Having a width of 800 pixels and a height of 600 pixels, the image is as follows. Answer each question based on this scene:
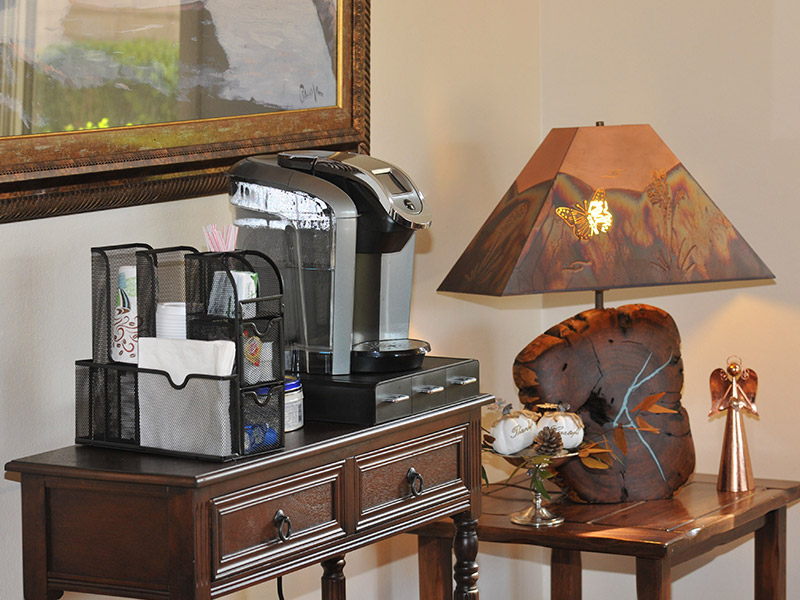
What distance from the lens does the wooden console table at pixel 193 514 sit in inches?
52.0

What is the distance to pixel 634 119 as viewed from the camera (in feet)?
9.30

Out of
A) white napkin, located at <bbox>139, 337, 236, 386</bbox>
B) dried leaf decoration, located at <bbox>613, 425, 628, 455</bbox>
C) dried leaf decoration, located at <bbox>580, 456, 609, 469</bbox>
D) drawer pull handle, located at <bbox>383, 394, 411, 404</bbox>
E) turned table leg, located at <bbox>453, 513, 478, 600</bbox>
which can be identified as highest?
white napkin, located at <bbox>139, 337, 236, 386</bbox>

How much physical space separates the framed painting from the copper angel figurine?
A: 95cm

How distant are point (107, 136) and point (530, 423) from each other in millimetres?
943

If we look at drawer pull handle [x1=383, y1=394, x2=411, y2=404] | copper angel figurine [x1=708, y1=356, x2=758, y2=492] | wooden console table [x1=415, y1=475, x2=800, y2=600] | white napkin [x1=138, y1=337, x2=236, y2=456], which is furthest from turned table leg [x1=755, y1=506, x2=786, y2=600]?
white napkin [x1=138, y1=337, x2=236, y2=456]

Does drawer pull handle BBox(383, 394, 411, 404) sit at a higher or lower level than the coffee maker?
lower

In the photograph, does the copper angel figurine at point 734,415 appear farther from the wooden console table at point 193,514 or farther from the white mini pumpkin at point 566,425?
the wooden console table at point 193,514

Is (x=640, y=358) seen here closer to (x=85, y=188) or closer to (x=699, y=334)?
(x=699, y=334)

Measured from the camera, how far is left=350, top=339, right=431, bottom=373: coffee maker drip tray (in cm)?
172

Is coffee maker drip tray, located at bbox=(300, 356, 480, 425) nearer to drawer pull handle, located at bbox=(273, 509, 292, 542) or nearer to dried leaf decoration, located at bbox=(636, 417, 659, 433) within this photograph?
drawer pull handle, located at bbox=(273, 509, 292, 542)

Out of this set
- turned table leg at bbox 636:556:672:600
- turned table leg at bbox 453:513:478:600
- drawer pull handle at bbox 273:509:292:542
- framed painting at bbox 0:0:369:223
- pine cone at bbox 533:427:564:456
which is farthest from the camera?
pine cone at bbox 533:427:564:456

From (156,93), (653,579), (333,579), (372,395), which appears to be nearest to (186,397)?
(372,395)

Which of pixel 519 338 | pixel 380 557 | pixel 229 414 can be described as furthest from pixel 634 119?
pixel 229 414

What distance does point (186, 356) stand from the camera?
1408 mm
